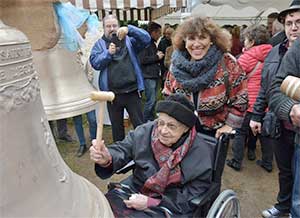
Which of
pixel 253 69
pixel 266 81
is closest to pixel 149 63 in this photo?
pixel 253 69

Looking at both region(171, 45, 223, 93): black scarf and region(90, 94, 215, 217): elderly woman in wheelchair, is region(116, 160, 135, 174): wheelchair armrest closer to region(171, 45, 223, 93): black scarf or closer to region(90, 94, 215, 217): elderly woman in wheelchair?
region(90, 94, 215, 217): elderly woman in wheelchair

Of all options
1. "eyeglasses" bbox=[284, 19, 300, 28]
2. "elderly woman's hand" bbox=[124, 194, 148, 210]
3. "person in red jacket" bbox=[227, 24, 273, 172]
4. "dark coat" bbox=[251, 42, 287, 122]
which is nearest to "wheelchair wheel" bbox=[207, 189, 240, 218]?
"elderly woman's hand" bbox=[124, 194, 148, 210]

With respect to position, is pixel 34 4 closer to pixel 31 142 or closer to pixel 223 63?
pixel 31 142

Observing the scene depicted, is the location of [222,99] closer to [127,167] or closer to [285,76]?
[285,76]

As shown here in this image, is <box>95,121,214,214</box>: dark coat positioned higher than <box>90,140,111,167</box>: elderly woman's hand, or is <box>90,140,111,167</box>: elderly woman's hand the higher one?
<box>90,140,111,167</box>: elderly woman's hand

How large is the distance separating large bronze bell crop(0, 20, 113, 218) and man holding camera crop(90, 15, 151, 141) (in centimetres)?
235

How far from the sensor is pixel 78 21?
5.82ft

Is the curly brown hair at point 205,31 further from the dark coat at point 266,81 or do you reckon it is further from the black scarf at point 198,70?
the dark coat at point 266,81

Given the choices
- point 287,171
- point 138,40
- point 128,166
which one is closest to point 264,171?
point 287,171

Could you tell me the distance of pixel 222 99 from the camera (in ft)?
6.95

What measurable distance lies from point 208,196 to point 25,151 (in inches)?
44.6

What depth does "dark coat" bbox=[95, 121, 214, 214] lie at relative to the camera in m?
1.72

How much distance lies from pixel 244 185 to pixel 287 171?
2.83 ft

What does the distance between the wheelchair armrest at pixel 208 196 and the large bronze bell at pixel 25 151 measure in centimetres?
83
